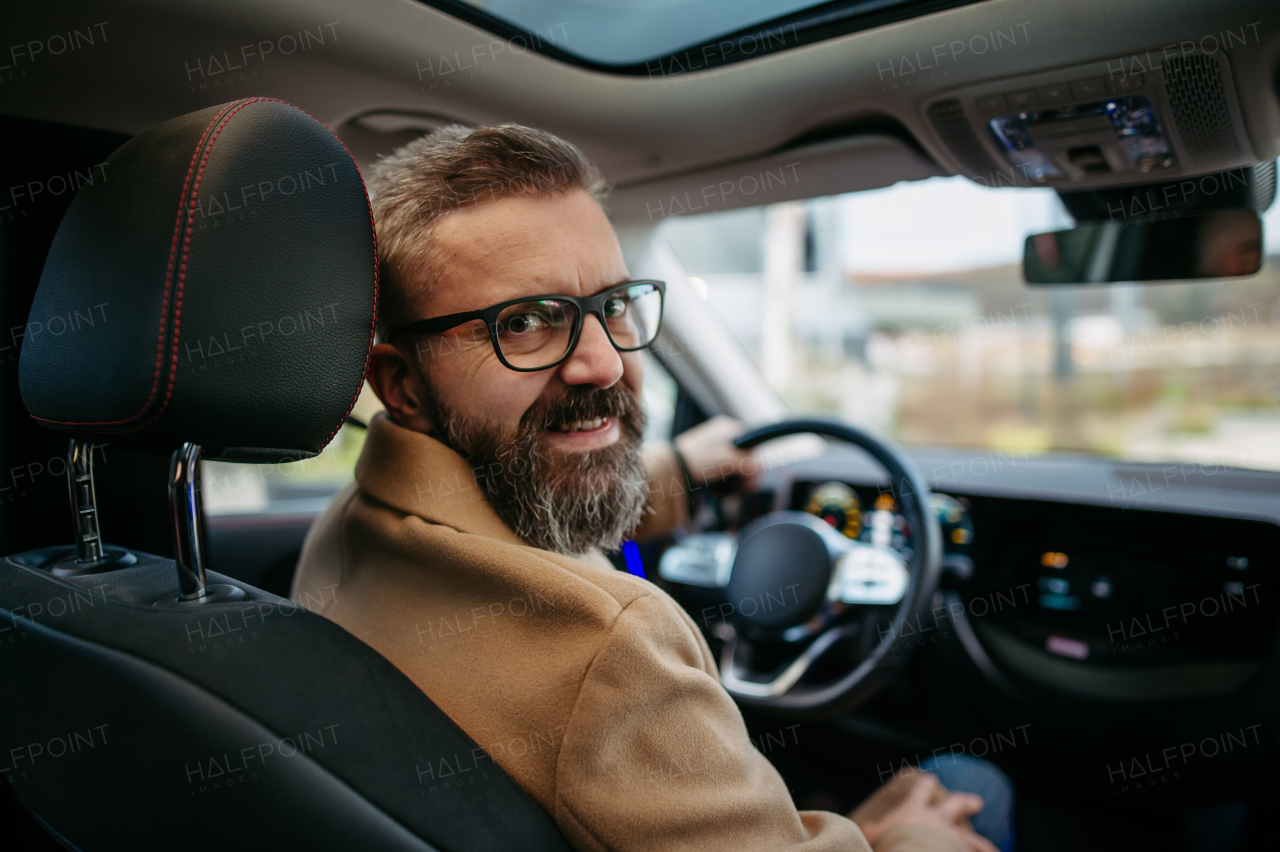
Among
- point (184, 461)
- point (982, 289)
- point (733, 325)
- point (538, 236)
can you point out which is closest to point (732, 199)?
point (733, 325)

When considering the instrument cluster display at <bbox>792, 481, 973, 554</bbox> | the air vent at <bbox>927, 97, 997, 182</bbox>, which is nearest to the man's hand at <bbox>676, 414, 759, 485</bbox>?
the instrument cluster display at <bbox>792, 481, 973, 554</bbox>

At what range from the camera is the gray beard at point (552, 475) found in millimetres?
1171

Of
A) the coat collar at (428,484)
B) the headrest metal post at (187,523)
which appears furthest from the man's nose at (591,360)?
the headrest metal post at (187,523)

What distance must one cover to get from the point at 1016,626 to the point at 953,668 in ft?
0.68

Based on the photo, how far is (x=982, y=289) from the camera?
7316 mm

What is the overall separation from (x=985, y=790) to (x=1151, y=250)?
46.4 inches

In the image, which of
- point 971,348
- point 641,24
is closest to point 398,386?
point 641,24

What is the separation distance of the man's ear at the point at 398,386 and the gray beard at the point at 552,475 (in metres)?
0.04

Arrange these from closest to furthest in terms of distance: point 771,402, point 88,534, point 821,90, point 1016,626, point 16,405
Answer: point 88,534
point 16,405
point 821,90
point 1016,626
point 771,402

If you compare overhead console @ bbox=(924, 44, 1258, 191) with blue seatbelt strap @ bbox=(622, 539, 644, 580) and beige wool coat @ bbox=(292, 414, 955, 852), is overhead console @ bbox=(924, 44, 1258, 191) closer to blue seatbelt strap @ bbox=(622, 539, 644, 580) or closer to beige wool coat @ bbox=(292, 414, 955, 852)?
blue seatbelt strap @ bbox=(622, 539, 644, 580)

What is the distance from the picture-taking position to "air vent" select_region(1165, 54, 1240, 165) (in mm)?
1269

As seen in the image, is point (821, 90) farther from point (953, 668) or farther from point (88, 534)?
point (953, 668)

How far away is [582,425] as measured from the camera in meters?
1.24

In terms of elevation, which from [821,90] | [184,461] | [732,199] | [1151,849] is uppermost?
[821,90]
